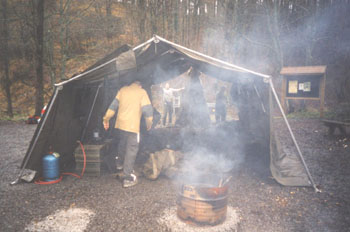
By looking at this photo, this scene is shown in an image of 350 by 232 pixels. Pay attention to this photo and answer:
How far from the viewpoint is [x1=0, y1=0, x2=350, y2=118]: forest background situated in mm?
13453

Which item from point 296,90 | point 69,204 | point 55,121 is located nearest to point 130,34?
point 296,90

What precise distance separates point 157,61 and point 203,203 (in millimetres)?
3725

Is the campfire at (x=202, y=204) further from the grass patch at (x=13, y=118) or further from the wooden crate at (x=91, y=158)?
the grass patch at (x=13, y=118)

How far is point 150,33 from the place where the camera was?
16109mm

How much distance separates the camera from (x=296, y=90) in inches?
481

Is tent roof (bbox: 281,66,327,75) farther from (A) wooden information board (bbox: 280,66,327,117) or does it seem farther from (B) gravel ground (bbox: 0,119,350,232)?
(B) gravel ground (bbox: 0,119,350,232)

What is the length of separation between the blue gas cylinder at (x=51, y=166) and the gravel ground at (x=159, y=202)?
250 millimetres

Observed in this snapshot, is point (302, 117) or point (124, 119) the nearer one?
point (124, 119)

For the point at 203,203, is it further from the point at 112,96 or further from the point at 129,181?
the point at 112,96

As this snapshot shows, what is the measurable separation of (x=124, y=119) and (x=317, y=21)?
16.3m

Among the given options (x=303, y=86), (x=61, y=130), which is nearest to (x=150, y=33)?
(x=303, y=86)

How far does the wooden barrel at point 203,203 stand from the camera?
3.04m

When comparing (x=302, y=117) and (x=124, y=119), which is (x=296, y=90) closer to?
(x=302, y=117)

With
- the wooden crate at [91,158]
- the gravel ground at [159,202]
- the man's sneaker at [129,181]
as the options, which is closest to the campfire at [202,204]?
the gravel ground at [159,202]
